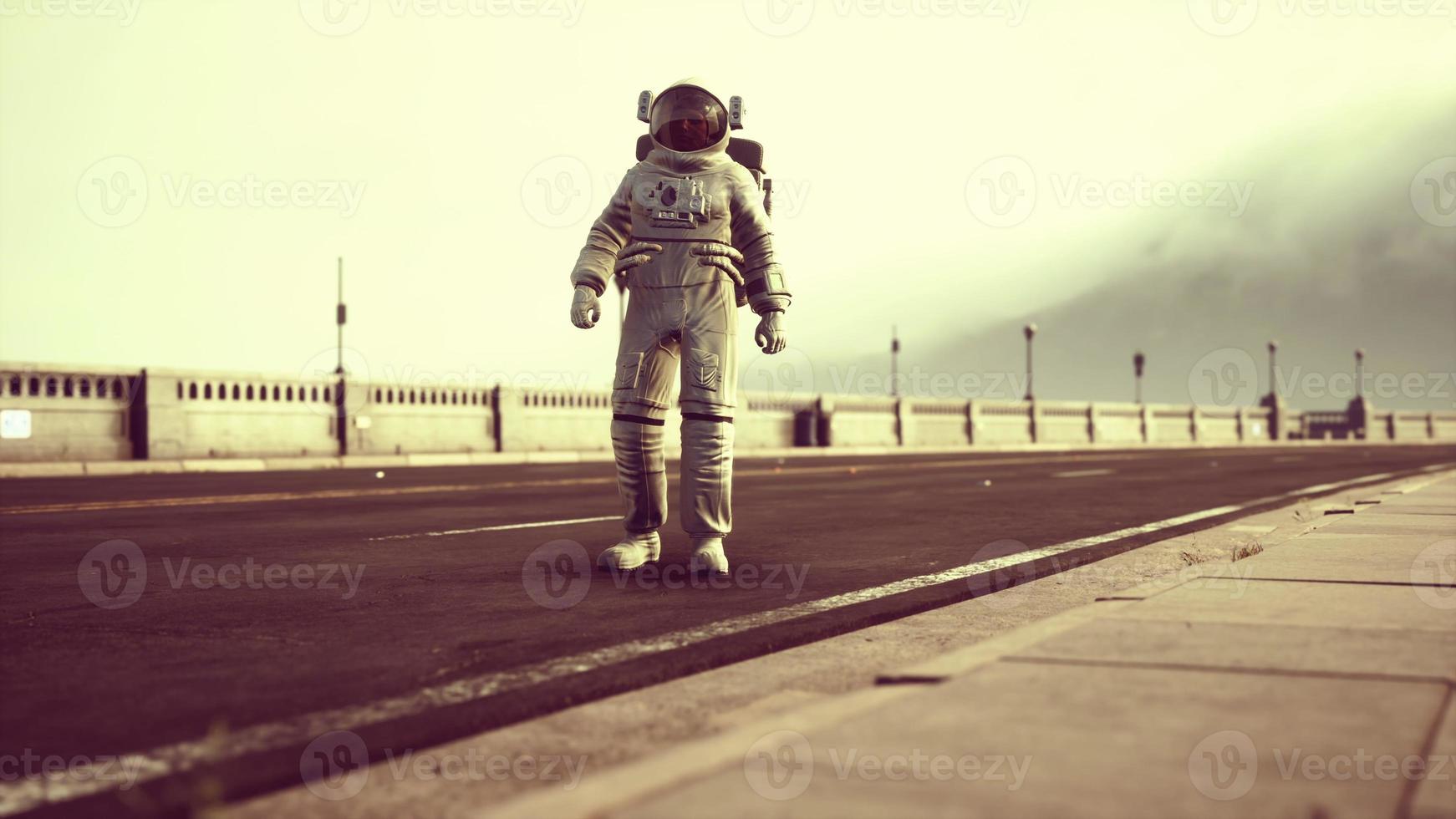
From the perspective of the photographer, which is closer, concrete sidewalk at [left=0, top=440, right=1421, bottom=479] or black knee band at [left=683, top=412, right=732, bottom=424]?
black knee band at [left=683, top=412, right=732, bottom=424]

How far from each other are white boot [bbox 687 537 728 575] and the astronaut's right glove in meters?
1.25

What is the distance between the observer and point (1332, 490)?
13.1m

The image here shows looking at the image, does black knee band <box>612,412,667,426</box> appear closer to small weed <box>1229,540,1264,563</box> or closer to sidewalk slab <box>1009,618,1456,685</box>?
sidewalk slab <box>1009,618,1456,685</box>

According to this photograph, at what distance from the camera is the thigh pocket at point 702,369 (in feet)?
18.8

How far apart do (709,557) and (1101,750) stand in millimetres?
3632

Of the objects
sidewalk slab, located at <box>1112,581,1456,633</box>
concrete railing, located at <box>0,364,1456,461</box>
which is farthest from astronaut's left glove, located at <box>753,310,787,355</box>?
concrete railing, located at <box>0,364,1456,461</box>

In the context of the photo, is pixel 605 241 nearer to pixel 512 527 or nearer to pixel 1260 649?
pixel 512 527

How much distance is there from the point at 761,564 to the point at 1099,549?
2.08m

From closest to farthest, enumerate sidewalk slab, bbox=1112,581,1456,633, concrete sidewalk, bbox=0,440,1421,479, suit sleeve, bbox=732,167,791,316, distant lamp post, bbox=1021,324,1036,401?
1. sidewalk slab, bbox=1112,581,1456,633
2. suit sleeve, bbox=732,167,791,316
3. concrete sidewalk, bbox=0,440,1421,479
4. distant lamp post, bbox=1021,324,1036,401

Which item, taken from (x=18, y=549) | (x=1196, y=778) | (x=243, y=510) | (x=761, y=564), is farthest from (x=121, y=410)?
(x=1196, y=778)

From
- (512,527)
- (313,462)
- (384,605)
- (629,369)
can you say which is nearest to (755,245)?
(629,369)

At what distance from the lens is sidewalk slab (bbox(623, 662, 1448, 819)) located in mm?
2010

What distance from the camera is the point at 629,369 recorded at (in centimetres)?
584

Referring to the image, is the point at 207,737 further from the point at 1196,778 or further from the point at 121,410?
the point at 121,410
